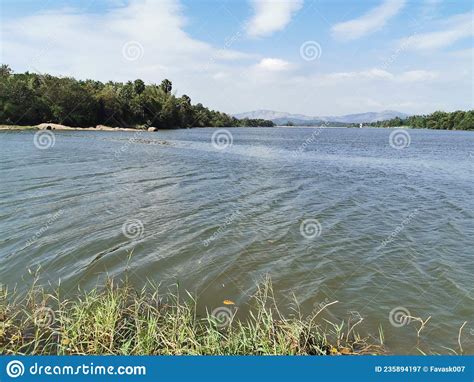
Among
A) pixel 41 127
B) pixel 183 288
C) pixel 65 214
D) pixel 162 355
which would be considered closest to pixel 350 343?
pixel 162 355

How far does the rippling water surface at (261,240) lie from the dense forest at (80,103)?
194 ft

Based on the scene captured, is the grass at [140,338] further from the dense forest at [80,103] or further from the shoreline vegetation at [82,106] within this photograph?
the dense forest at [80,103]

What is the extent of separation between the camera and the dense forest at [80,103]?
7019 cm

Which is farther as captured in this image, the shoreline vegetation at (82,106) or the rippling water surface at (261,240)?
the shoreline vegetation at (82,106)

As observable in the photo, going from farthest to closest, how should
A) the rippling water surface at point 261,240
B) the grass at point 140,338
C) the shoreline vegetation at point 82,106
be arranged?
the shoreline vegetation at point 82,106
the rippling water surface at point 261,240
the grass at point 140,338

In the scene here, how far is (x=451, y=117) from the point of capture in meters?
163

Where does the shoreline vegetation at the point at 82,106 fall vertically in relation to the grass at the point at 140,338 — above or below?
above

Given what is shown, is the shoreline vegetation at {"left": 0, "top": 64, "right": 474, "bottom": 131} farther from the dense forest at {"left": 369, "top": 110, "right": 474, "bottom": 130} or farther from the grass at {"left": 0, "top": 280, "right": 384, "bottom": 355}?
the dense forest at {"left": 369, "top": 110, "right": 474, "bottom": 130}

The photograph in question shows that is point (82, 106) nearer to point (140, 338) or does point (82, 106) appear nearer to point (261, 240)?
point (261, 240)

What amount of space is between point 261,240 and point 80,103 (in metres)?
84.1

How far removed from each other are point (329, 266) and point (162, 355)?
5695mm

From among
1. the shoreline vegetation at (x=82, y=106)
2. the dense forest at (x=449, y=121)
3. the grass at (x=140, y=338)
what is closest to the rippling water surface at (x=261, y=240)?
the grass at (x=140, y=338)

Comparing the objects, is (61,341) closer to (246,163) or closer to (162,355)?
(162,355)

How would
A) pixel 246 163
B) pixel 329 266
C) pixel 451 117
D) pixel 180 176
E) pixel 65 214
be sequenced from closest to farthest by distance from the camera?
pixel 329 266, pixel 65 214, pixel 180 176, pixel 246 163, pixel 451 117
